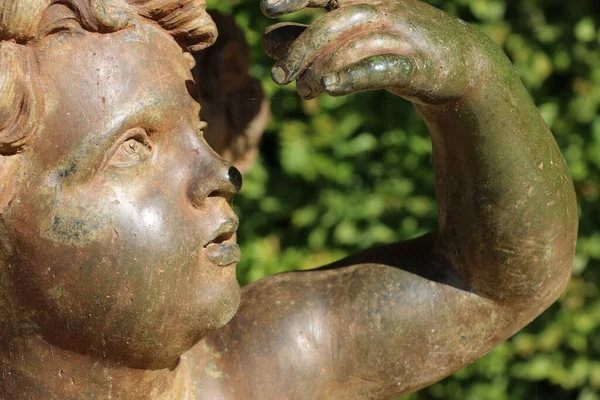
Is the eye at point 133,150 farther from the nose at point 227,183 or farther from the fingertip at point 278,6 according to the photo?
the fingertip at point 278,6

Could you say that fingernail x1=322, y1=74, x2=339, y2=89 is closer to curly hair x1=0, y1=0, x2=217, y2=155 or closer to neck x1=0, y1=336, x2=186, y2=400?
curly hair x1=0, y1=0, x2=217, y2=155

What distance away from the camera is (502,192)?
1.49m

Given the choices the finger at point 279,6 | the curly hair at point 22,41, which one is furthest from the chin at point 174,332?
the finger at point 279,6

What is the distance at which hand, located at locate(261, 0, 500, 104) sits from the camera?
1.25m

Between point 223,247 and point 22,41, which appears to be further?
point 223,247

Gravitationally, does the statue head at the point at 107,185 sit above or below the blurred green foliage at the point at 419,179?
above

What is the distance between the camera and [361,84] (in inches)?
49.1

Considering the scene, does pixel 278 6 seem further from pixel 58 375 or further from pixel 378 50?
pixel 58 375

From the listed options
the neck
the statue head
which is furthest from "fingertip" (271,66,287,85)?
the neck

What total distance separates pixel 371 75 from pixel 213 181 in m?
0.30

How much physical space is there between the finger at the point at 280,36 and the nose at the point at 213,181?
7.4 inches

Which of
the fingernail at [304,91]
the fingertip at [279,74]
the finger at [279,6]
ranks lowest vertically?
the fingernail at [304,91]

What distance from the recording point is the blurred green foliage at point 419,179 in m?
2.84

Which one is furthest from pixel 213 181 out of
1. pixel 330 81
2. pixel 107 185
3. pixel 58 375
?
pixel 58 375
